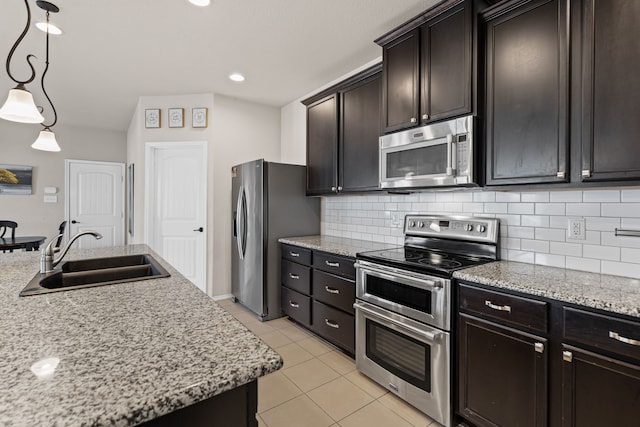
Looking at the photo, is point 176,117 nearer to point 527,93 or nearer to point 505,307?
point 527,93

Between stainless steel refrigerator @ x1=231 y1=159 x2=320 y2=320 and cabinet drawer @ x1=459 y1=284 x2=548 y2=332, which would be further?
stainless steel refrigerator @ x1=231 y1=159 x2=320 y2=320

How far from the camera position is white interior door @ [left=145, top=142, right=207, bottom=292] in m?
4.11

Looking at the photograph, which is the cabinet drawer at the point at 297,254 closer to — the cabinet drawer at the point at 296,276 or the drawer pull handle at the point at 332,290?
the cabinet drawer at the point at 296,276

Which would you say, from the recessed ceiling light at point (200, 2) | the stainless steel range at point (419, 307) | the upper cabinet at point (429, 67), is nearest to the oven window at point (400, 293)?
the stainless steel range at point (419, 307)


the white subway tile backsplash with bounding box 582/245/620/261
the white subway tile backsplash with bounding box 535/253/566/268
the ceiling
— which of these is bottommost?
the white subway tile backsplash with bounding box 535/253/566/268

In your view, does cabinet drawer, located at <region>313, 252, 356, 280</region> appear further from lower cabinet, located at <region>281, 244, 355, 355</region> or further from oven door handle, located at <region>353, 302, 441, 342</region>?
oven door handle, located at <region>353, 302, 441, 342</region>

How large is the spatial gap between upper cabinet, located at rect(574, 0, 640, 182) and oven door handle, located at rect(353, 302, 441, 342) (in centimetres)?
112

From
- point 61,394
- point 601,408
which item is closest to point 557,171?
point 601,408

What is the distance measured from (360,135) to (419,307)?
1.62 meters

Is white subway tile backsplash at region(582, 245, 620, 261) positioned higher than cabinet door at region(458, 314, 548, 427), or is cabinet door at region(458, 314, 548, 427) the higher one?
white subway tile backsplash at region(582, 245, 620, 261)

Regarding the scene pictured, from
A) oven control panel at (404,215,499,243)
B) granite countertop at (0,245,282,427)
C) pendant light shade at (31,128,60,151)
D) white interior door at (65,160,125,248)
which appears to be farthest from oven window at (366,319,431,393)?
white interior door at (65,160,125,248)

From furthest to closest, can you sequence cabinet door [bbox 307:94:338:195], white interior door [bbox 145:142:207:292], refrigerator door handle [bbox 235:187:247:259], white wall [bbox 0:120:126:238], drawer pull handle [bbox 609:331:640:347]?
white wall [bbox 0:120:126:238] < white interior door [bbox 145:142:207:292] < refrigerator door handle [bbox 235:187:247:259] < cabinet door [bbox 307:94:338:195] < drawer pull handle [bbox 609:331:640:347]

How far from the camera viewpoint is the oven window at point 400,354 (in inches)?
74.3

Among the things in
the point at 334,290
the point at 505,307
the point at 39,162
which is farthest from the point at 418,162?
the point at 39,162
